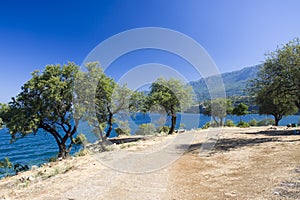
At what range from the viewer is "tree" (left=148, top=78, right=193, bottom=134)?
1073 inches

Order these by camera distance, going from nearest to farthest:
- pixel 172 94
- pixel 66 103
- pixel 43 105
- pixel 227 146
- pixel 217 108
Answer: pixel 227 146 → pixel 43 105 → pixel 66 103 → pixel 172 94 → pixel 217 108

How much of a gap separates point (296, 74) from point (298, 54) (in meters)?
1.90

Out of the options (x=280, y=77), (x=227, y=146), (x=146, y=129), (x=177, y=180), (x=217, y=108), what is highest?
(x=280, y=77)

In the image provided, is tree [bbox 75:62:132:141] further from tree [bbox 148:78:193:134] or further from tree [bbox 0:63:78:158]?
tree [bbox 148:78:193:134]

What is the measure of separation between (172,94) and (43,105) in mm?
17048

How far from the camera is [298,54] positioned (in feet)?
47.7

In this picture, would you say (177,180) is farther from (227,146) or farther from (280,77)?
(280,77)

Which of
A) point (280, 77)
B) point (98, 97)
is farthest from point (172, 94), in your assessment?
point (280, 77)

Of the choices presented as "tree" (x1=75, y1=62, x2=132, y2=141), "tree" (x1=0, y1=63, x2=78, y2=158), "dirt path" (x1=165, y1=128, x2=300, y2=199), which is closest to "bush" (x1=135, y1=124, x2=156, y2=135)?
"tree" (x1=75, y1=62, x2=132, y2=141)

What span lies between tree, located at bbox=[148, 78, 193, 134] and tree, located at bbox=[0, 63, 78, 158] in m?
11.7

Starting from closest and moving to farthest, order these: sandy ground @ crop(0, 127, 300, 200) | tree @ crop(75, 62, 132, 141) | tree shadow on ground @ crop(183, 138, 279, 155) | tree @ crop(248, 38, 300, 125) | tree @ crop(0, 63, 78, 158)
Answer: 1. sandy ground @ crop(0, 127, 300, 200)
2. tree shadow on ground @ crop(183, 138, 279, 155)
3. tree @ crop(248, 38, 300, 125)
4. tree @ crop(0, 63, 78, 158)
5. tree @ crop(75, 62, 132, 141)

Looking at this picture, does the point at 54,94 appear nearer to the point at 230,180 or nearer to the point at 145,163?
the point at 145,163

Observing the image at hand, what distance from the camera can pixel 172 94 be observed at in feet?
90.6

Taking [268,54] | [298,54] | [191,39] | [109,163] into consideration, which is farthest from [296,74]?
[109,163]
